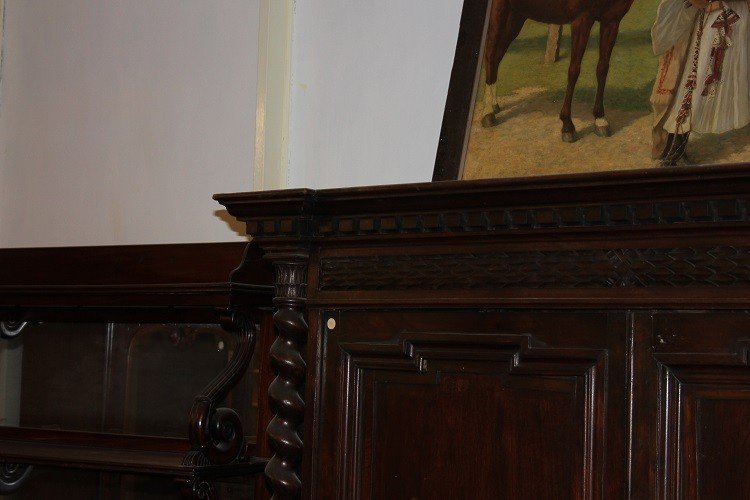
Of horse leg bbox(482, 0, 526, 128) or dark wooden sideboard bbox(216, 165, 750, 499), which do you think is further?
horse leg bbox(482, 0, 526, 128)

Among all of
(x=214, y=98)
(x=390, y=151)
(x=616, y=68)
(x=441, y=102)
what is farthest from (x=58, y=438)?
(x=616, y=68)

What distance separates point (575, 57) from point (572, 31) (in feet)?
0.25

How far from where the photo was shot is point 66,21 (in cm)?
346

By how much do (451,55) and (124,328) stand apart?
143cm

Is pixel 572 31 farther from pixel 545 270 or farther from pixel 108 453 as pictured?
pixel 108 453

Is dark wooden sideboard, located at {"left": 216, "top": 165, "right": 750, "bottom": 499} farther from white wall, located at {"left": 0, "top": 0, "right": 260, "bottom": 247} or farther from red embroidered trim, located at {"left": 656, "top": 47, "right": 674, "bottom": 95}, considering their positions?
white wall, located at {"left": 0, "top": 0, "right": 260, "bottom": 247}

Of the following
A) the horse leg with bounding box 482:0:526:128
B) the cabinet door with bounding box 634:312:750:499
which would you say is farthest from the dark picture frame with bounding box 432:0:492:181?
the cabinet door with bounding box 634:312:750:499

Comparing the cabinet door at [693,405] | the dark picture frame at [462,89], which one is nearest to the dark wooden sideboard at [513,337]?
the cabinet door at [693,405]

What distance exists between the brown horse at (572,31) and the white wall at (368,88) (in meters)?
0.18

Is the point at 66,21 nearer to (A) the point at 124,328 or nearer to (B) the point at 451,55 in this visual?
(A) the point at 124,328

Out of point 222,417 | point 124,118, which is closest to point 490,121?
point 222,417

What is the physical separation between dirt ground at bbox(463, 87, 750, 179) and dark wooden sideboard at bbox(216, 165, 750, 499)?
61 cm

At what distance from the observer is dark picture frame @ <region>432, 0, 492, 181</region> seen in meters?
2.61

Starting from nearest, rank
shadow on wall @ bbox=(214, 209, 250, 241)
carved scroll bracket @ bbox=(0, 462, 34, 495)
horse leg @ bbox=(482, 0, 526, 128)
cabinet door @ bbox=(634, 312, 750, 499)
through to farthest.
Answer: cabinet door @ bbox=(634, 312, 750, 499) → horse leg @ bbox=(482, 0, 526, 128) → shadow on wall @ bbox=(214, 209, 250, 241) → carved scroll bracket @ bbox=(0, 462, 34, 495)
